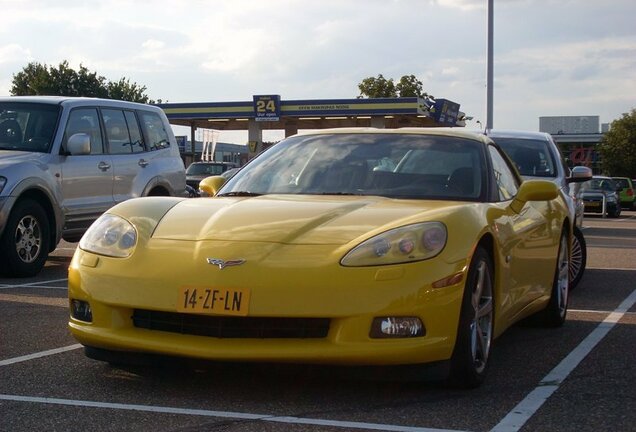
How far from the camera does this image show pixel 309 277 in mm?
4648

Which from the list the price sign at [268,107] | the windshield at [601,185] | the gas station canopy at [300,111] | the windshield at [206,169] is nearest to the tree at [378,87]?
the gas station canopy at [300,111]

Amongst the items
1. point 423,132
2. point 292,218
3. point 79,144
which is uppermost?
point 423,132

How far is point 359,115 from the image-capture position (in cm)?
5469

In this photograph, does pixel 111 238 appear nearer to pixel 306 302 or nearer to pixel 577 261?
pixel 306 302

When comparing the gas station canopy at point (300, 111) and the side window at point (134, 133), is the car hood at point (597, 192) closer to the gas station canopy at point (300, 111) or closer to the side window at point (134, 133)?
the gas station canopy at point (300, 111)

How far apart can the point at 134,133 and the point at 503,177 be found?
6769mm

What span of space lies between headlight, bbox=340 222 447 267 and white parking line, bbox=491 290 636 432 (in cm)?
81

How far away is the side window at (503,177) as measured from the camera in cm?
620

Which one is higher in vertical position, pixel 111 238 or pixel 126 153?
pixel 126 153

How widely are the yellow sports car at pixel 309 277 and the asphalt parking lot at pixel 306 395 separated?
183mm

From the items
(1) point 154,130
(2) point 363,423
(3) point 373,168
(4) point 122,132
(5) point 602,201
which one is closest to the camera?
(2) point 363,423

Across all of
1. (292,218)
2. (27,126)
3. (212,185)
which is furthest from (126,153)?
(292,218)

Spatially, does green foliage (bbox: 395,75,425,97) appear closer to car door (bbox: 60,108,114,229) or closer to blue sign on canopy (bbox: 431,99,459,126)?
blue sign on canopy (bbox: 431,99,459,126)

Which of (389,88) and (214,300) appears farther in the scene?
(389,88)
